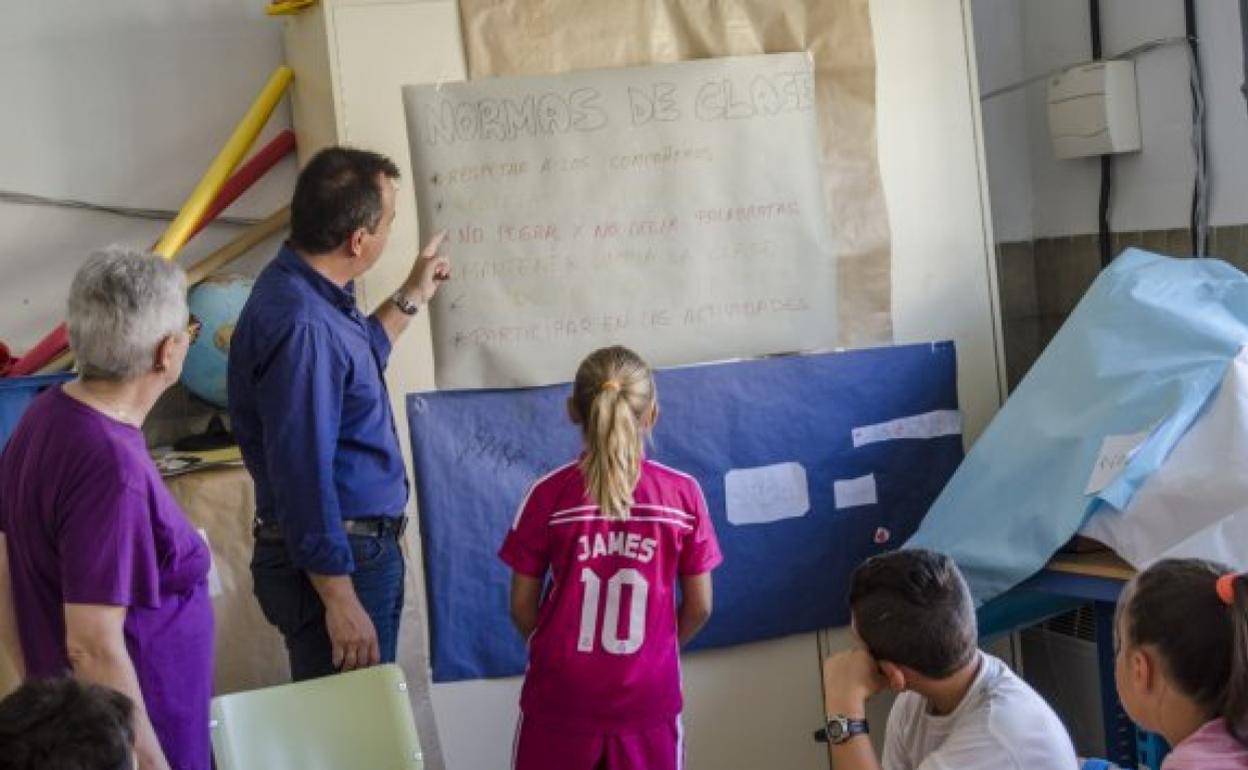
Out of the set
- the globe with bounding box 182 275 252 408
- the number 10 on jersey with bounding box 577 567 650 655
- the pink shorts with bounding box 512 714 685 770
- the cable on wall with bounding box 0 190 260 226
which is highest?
the cable on wall with bounding box 0 190 260 226

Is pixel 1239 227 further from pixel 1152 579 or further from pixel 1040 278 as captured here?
pixel 1152 579

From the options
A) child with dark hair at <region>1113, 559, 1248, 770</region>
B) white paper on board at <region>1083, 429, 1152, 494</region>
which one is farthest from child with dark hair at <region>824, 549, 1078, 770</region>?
white paper on board at <region>1083, 429, 1152, 494</region>

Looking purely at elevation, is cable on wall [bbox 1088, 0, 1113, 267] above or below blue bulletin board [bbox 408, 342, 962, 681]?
above

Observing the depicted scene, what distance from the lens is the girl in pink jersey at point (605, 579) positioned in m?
2.96

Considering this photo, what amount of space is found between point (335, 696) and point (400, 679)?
0.11m

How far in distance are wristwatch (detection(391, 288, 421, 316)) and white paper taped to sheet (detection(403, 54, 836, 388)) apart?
0.63ft

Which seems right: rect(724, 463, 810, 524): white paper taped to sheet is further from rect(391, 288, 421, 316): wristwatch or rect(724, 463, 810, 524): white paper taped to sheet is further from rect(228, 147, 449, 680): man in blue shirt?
rect(228, 147, 449, 680): man in blue shirt

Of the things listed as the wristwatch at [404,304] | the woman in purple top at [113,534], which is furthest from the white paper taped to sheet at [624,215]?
the woman in purple top at [113,534]

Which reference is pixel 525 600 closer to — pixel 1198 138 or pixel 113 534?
pixel 113 534

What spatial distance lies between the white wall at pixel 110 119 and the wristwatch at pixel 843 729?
7.38ft

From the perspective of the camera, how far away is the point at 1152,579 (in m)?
1.93

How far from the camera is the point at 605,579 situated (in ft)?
9.74

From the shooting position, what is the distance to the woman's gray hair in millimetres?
2324

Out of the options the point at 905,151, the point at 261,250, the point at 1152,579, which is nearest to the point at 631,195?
the point at 905,151
